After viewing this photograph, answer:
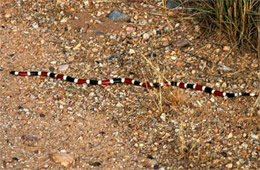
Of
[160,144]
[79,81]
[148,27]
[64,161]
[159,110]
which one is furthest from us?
[148,27]

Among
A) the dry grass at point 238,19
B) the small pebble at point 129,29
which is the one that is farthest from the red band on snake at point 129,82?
the small pebble at point 129,29

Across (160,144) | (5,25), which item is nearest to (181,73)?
(160,144)

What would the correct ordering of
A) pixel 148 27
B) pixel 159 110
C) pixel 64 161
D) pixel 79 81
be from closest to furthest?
pixel 64 161
pixel 159 110
pixel 79 81
pixel 148 27

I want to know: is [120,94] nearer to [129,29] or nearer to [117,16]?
[129,29]

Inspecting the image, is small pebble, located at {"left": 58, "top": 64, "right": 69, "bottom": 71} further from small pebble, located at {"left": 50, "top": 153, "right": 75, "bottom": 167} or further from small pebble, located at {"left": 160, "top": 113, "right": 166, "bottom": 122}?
small pebble, located at {"left": 50, "top": 153, "right": 75, "bottom": 167}

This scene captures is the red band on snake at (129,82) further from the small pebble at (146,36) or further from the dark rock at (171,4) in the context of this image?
the dark rock at (171,4)

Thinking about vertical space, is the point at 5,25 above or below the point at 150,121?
above

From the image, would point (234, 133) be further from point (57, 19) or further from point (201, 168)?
point (57, 19)
